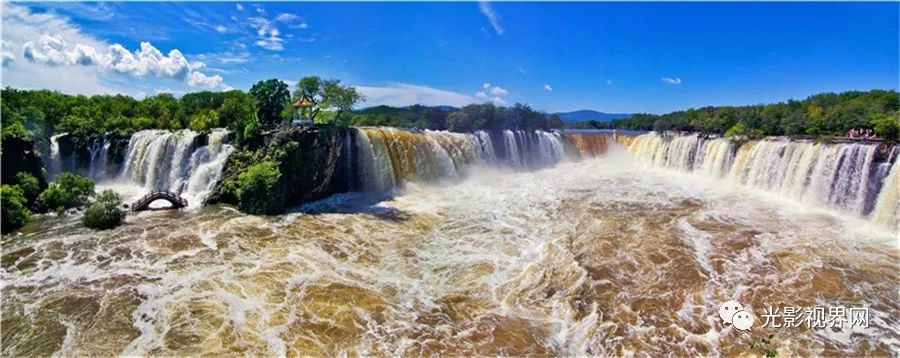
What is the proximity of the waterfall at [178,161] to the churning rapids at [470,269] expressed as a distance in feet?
0.40

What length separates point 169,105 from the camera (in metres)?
36.6

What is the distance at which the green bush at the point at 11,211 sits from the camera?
14.5 meters

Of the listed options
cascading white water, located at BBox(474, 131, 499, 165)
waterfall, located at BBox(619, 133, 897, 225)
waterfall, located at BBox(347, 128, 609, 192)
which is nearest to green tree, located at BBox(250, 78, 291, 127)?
waterfall, located at BBox(347, 128, 609, 192)

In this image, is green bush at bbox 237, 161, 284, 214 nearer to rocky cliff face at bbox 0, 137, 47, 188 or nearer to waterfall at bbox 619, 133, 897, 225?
rocky cliff face at bbox 0, 137, 47, 188

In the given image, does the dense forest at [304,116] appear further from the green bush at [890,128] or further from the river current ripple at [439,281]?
the river current ripple at [439,281]

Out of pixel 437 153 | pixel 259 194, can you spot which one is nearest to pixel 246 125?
pixel 259 194

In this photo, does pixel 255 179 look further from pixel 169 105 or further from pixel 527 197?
pixel 169 105

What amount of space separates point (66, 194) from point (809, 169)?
33674 millimetres

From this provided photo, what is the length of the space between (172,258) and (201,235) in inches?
87.5

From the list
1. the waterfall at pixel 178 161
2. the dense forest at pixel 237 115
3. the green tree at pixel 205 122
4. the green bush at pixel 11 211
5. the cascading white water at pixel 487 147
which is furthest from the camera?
the cascading white water at pixel 487 147

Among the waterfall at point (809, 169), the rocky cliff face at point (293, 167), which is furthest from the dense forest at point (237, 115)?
the waterfall at point (809, 169)

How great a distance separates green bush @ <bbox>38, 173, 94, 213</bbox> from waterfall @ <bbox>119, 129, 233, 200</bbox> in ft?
11.0

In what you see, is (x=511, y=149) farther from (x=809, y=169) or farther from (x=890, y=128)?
(x=890, y=128)

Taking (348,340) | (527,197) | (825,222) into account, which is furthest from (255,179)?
(825,222)
